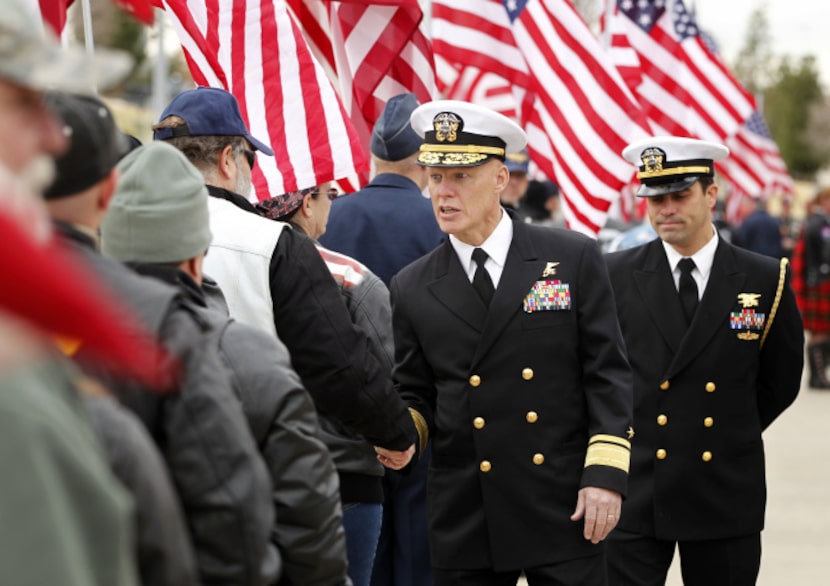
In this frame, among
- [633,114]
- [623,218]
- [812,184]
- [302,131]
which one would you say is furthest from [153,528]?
[812,184]

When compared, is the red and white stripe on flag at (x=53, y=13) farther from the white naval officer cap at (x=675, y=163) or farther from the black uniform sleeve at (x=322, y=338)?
the white naval officer cap at (x=675, y=163)

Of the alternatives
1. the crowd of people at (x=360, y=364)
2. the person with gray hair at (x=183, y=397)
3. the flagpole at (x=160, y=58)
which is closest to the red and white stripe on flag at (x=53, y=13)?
the crowd of people at (x=360, y=364)

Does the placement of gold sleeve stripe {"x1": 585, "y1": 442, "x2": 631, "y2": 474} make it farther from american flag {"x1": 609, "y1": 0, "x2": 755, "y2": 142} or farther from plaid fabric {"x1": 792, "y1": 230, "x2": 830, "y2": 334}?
plaid fabric {"x1": 792, "y1": 230, "x2": 830, "y2": 334}

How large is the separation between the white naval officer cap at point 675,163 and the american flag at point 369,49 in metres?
2.19

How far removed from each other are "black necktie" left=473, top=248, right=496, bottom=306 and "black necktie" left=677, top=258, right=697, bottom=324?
114 cm

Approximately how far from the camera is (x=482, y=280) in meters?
4.68

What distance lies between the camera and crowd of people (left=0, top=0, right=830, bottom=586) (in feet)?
5.89

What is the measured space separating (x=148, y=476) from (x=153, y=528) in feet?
0.24

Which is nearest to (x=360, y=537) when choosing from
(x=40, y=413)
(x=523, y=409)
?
(x=523, y=409)

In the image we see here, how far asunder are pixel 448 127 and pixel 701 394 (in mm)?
1463

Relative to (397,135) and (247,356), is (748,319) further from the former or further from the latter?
(247,356)

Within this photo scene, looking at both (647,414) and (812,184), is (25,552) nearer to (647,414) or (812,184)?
(647,414)

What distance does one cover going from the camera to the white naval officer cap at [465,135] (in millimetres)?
4734

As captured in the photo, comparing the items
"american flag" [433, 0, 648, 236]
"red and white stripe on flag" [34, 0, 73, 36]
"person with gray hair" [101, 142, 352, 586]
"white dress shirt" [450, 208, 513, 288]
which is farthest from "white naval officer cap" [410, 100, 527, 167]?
"american flag" [433, 0, 648, 236]
